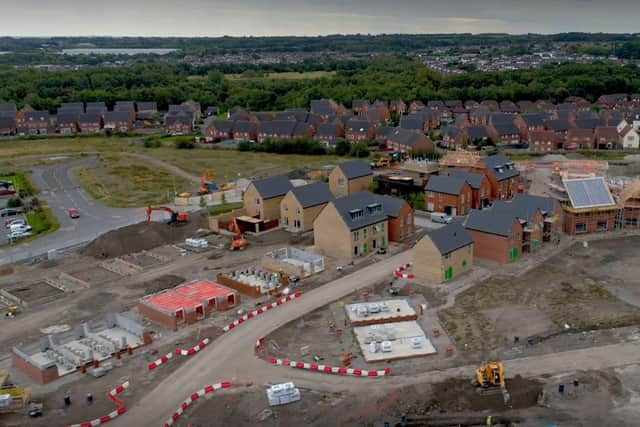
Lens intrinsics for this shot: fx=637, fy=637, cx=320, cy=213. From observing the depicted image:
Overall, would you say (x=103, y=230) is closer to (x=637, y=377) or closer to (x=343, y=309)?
(x=343, y=309)

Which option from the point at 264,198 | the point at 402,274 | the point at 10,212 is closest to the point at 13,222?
the point at 10,212

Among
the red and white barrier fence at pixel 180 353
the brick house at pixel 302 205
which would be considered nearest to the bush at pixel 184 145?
the brick house at pixel 302 205

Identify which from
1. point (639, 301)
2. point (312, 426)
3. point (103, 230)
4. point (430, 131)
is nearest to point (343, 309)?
point (312, 426)

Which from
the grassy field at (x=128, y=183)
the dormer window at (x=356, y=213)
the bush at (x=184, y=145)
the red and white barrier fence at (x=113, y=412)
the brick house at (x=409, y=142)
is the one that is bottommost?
the red and white barrier fence at (x=113, y=412)

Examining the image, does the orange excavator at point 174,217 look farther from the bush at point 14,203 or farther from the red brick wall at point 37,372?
the red brick wall at point 37,372

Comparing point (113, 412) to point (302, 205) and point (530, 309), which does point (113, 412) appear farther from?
point (302, 205)
